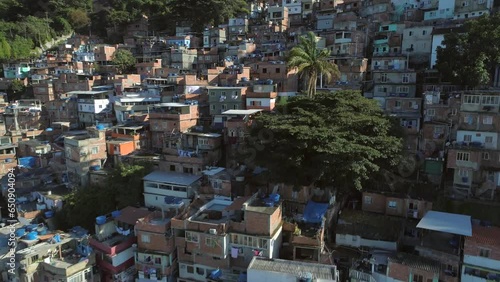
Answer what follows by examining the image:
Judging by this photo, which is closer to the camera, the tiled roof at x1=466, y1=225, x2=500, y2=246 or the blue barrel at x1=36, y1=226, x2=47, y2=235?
the tiled roof at x1=466, y1=225, x2=500, y2=246

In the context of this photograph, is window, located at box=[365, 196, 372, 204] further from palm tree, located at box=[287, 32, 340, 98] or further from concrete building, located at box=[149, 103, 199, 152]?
concrete building, located at box=[149, 103, 199, 152]

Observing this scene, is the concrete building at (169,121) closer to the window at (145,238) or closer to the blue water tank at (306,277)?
the window at (145,238)

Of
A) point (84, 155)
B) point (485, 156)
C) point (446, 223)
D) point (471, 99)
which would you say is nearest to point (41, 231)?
point (84, 155)

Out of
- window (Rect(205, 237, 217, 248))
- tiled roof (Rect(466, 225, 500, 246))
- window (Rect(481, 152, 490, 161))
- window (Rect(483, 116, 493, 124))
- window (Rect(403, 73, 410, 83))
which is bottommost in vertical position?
window (Rect(205, 237, 217, 248))

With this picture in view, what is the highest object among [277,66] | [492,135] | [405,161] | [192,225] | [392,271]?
[277,66]

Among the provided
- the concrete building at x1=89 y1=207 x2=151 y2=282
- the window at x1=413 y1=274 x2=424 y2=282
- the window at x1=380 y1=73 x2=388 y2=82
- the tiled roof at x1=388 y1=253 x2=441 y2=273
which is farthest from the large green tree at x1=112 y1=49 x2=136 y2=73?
the window at x1=413 y1=274 x2=424 y2=282

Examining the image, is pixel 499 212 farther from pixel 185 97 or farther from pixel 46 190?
pixel 46 190

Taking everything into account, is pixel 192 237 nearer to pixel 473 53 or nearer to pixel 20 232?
pixel 20 232

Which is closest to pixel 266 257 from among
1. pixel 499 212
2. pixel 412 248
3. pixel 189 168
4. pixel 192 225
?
pixel 192 225
